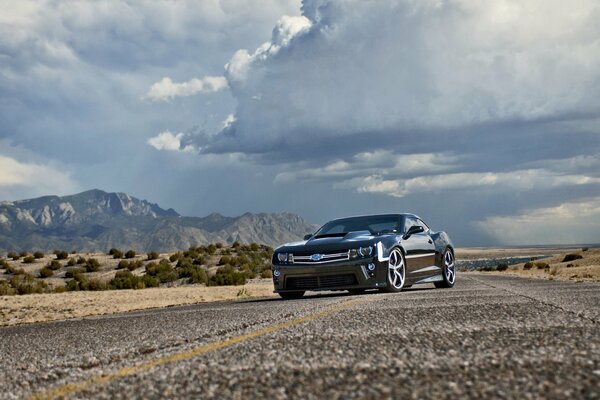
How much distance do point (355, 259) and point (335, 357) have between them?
9017 millimetres

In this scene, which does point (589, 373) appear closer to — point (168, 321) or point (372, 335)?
point (372, 335)

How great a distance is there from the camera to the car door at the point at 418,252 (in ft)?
48.6

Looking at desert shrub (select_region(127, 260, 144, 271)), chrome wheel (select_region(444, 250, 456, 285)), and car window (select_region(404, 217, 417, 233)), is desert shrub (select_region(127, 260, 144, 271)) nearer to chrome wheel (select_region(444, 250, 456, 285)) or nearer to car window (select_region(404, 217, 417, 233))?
chrome wheel (select_region(444, 250, 456, 285))

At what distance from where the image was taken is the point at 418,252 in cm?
1516

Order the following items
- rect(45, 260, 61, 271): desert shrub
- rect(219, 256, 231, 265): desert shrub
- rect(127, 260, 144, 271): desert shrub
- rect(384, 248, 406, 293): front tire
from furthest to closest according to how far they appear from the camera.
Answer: rect(219, 256, 231, 265): desert shrub, rect(45, 260, 61, 271): desert shrub, rect(127, 260, 144, 271): desert shrub, rect(384, 248, 406, 293): front tire

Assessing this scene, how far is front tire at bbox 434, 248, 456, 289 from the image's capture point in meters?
16.2

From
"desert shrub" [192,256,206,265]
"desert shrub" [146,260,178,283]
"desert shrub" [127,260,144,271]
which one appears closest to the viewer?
"desert shrub" [146,260,178,283]

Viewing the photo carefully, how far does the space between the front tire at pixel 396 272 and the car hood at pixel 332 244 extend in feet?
1.64

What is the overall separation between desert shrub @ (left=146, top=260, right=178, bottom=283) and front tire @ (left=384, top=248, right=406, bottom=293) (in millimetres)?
22394

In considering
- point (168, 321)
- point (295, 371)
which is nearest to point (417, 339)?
point (295, 371)

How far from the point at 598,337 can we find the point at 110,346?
13.2 feet

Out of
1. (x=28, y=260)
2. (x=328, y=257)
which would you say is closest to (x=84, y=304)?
(x=328, y=257)

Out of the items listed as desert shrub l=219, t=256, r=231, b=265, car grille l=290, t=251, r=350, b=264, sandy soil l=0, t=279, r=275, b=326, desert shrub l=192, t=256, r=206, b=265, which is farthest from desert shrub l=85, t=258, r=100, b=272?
car grille l=290, t=251, r=350, b=264

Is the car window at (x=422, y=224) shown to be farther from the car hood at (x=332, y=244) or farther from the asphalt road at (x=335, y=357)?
the asphalt road at (x=335, y=357)
